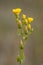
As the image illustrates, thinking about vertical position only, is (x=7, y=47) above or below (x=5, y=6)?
below

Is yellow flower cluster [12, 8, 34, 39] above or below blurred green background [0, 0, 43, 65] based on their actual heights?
above

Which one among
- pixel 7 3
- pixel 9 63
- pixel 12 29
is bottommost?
pixel 9 63

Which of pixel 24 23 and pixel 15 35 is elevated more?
pixel 24 23

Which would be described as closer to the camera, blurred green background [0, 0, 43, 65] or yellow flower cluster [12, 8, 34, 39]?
yellow flower cluster [12, 8, 34, 39]

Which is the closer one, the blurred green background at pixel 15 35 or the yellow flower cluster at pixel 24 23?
the yellow flower cluster at pixel 24 23

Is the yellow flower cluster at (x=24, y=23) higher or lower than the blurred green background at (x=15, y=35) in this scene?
higher

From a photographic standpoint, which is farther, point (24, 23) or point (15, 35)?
point (15, 35)

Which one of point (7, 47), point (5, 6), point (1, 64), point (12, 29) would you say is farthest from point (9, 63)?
point (5, 6)

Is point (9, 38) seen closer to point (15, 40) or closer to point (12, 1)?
point (15, 40)
